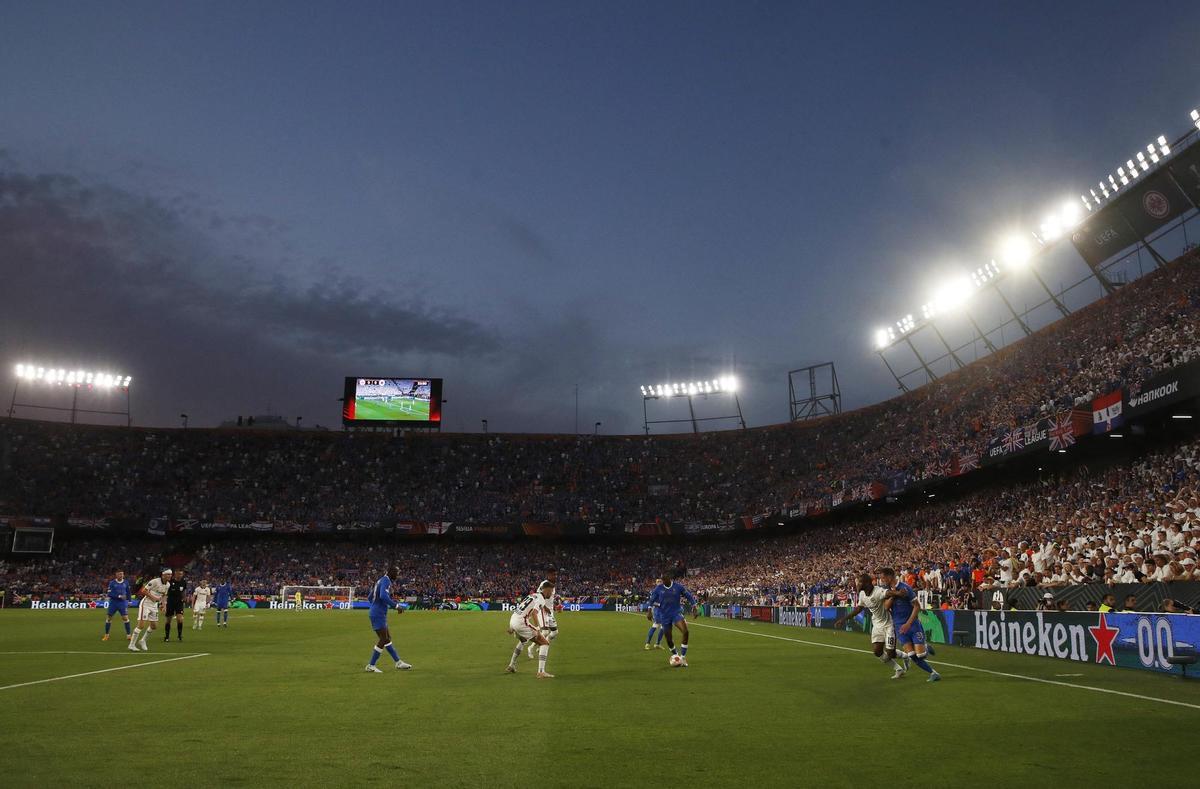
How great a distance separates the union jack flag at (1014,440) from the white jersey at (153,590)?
117 feet

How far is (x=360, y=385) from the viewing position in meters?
75.2

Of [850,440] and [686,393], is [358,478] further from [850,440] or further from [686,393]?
[850,440]

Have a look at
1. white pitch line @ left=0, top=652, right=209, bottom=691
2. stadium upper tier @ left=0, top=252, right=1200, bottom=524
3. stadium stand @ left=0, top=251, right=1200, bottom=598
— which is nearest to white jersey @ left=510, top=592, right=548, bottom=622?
white pitch line @ left=0, top=652, right=209, bottom=691

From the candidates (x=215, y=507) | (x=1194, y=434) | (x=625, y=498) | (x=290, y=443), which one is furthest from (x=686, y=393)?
(x=1194, y=434)

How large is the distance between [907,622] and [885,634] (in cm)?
98

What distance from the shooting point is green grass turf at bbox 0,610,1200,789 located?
289 inches

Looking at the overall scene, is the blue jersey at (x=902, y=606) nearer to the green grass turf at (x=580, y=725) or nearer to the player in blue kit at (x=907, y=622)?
the player in blue kit at (x=907, y=622)


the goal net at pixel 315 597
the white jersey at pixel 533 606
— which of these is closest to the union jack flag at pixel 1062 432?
the white jersey at pixel 533 606

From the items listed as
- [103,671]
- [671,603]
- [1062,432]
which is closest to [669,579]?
[671,603]

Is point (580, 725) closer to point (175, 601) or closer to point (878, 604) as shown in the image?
point (878, 604)

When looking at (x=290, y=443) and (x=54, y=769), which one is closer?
(x=54, y=769)

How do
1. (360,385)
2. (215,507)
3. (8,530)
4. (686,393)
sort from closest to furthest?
(8,530) < (215,507) < (360,385) < (686,393)

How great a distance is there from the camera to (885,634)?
16266mm

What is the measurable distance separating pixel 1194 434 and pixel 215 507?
70105mm
